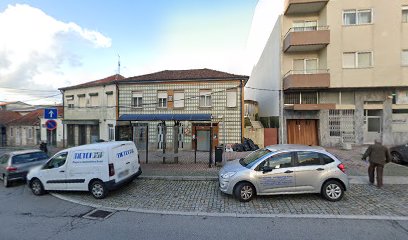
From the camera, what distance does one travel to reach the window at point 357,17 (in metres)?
15.2

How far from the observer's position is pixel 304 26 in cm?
1673

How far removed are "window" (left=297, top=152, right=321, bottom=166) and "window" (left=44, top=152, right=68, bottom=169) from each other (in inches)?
286

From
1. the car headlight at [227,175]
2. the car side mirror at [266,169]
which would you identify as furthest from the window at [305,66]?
the car headlight at [227,175]

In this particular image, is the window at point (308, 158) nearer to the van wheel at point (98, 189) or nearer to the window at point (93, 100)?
the van wheel at point (98, 189)

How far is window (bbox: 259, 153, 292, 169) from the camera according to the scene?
6.09 metres

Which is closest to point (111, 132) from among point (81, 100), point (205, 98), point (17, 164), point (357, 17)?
point (81, 100)

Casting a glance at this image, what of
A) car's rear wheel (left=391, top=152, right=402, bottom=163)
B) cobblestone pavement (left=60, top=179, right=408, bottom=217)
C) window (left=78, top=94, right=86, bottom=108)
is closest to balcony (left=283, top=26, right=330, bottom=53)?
car's rear wheel (left=391, top=152, right=402, bottom=163)

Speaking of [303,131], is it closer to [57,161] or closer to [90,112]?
[57,161]

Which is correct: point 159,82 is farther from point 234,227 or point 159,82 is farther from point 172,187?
point 234,227

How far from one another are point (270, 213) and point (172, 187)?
3591 millimetres

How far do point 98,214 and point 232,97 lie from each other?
1259 centimetres

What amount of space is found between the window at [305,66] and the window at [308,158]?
12.2m

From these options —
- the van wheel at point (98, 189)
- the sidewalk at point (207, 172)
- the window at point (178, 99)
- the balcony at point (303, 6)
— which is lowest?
the sidewalk at point (207, 172)

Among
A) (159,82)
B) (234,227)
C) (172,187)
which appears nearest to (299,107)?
(159,82)
